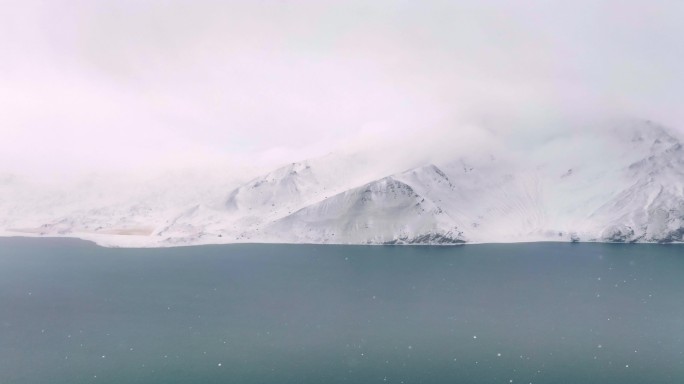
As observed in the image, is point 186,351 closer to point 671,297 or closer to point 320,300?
point 320,300

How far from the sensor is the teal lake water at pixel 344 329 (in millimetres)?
105562

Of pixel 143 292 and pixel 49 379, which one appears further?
pixel 143 292

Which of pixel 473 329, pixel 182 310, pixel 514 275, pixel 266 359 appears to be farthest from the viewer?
pixel 514 275

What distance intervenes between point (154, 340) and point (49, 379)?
85.2ft

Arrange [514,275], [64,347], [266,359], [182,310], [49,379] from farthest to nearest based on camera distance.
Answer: [514,275], [182,310], [64,347], [266,359], [49,379]

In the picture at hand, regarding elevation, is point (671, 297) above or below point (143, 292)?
below

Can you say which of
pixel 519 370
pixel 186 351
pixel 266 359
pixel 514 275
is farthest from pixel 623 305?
pixel 186 351

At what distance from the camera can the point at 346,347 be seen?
391 feet

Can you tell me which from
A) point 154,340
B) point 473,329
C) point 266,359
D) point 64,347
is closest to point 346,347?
point 266,359

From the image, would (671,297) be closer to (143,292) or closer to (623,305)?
(623,305)

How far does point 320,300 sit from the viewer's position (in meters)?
161

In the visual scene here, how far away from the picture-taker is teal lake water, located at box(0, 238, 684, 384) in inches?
4156

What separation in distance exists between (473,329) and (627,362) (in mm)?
36227

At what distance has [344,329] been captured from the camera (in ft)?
433
